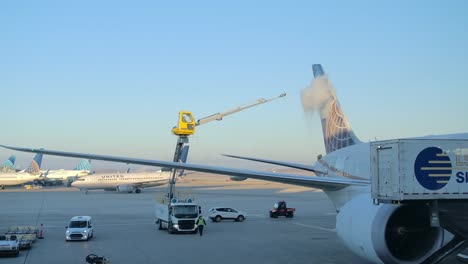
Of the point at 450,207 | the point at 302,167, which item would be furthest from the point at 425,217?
the point at 302,167

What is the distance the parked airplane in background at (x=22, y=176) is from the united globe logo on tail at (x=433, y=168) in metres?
93.1

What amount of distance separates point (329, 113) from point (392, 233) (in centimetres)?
1391

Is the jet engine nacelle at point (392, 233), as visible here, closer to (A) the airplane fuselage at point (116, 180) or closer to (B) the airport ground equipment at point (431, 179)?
(B) the airport ground equipment at point (431, 179)

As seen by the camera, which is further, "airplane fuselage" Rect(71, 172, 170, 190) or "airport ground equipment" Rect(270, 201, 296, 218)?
"airplane fuselage" Rect(71, 172, 170, 190)

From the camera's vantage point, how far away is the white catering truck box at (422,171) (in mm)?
12500

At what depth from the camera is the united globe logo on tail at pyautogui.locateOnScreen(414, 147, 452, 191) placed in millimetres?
12594

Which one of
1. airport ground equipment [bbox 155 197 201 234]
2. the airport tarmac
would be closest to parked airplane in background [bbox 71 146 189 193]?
the airport tarmac

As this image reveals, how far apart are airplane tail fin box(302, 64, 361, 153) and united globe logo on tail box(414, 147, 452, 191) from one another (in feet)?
44.7

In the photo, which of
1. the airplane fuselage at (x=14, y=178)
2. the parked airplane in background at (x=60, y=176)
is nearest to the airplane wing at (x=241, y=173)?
the airplane fuselage at (x=14, y=178)

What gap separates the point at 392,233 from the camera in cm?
1431

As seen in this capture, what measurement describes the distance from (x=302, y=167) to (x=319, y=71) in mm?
6236

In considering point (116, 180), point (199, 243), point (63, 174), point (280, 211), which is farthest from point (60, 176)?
point (199, 243)

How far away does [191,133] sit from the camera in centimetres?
4941

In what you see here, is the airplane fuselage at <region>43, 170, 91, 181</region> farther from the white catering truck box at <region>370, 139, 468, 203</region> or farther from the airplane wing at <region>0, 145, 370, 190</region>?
the white catering truck box at <region>370, 139, 468, 203</region>
